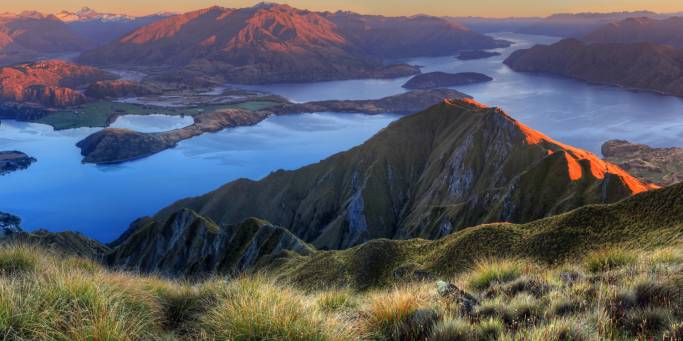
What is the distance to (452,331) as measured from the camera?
704 centimetres

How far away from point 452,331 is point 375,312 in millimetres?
1709

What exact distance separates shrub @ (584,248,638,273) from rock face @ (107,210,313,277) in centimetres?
3711

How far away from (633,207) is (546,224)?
11.4 ft

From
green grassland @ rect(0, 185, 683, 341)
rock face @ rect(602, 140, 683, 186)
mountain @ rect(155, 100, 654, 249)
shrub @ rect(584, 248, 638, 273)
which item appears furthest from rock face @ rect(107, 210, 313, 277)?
rock face @ rect(602, 140, 683, 186)

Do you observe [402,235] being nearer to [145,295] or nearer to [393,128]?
[393,128]

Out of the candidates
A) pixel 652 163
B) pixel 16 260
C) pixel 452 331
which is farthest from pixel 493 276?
pixel 652 163

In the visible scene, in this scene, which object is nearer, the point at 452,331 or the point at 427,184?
the point at 452,331

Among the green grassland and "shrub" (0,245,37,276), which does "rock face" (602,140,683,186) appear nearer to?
the green grassland

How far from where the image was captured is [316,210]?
124312 mm

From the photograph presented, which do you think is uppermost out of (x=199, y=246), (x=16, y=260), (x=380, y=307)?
(x=380, y=307)

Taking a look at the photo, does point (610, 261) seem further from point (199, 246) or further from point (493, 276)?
point (199, 246)

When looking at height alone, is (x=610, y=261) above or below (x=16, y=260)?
below

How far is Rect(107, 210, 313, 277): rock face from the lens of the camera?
58.1 meters

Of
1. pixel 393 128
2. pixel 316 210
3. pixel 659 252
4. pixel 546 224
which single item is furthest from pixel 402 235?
pixel 659 252
